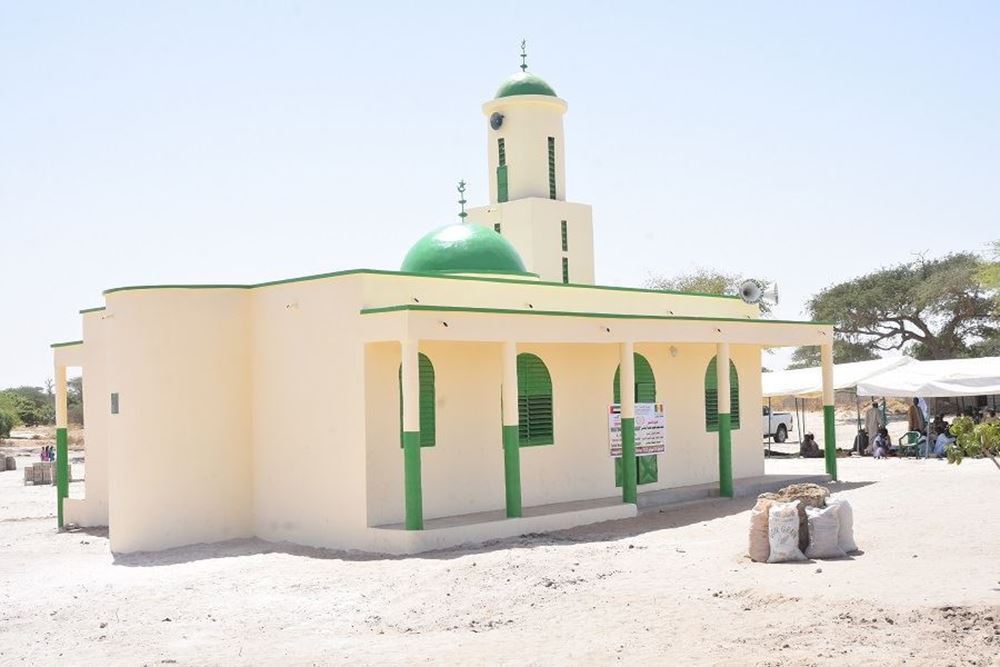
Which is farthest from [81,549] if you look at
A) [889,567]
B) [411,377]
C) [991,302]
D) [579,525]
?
[991,302]

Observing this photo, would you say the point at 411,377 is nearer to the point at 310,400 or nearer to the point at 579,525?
the point at 310,400

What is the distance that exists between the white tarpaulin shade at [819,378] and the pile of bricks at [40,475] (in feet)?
58.2

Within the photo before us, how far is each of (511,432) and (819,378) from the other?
1574 cm

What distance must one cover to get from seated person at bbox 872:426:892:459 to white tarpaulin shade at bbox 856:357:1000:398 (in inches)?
39.2

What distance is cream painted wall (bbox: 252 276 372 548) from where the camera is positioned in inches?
571

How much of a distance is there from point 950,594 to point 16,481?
26144 mm

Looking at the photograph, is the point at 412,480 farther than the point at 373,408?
No

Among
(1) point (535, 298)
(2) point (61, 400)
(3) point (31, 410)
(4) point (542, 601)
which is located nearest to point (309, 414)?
(1) point (535, 298)

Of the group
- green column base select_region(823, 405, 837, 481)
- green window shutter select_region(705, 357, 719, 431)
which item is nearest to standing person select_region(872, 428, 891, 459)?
green column base select_region(823, 405, 837, 481)

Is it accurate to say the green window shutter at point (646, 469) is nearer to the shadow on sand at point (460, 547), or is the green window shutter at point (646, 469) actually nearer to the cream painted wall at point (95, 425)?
the shadow on sand at point (460, 547)

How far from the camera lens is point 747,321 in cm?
1952

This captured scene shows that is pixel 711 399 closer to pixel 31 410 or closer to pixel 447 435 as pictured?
pixel 447 435

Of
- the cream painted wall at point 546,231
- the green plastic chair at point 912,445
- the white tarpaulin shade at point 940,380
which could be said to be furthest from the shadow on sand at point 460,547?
the green plastic chair at point 912,445

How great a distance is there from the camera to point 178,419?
15.2 metres
